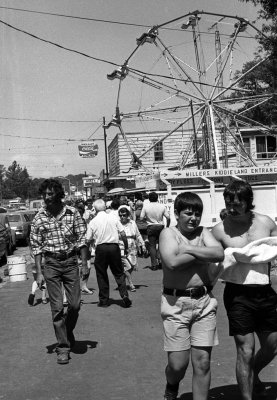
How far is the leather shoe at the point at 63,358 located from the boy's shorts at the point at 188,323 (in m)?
2.03

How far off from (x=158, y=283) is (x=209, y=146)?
17.0 meters

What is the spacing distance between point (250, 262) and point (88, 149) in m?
39.5

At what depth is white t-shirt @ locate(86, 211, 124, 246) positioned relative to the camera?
889 cm

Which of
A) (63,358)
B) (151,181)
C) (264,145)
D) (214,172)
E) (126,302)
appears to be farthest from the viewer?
(264,145)

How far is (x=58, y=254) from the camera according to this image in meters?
6.03

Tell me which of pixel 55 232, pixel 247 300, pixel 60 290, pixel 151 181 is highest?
pixel 151 181

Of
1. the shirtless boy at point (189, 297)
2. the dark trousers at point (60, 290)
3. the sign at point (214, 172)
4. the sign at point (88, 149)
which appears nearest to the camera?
the shirtless boy at point (189, 297)

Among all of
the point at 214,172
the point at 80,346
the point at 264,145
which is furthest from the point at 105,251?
the point at 264,145

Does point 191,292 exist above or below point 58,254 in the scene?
below

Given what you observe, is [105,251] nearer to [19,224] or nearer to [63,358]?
[63,358]

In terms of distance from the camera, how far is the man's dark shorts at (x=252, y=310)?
418cm

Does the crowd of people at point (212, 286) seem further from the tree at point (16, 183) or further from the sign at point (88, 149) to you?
the tree at point (16, 183)

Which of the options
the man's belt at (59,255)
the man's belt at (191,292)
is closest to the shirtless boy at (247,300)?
the man's belt at (191,292)

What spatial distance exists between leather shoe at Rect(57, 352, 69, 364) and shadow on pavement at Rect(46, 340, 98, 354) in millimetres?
402
